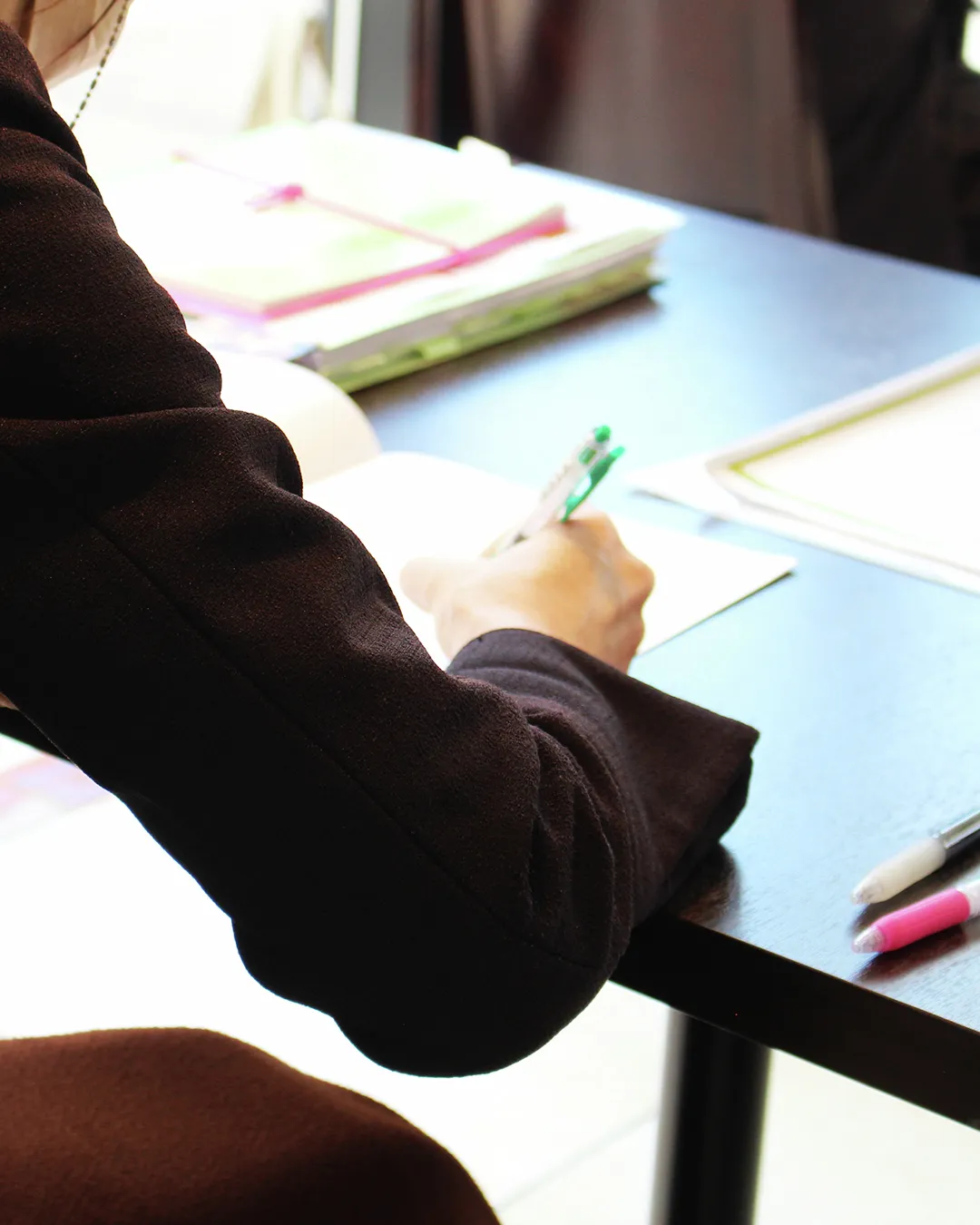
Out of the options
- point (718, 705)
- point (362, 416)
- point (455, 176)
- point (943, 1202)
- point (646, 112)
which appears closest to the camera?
point (718, 705)

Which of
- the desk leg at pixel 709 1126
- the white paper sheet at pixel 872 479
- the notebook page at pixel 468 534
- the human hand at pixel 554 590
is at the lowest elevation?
the desk leg at pixel 709 1126

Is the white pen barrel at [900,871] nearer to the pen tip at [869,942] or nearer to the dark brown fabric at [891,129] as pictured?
the pen tip at [869,942]

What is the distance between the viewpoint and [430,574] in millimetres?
767

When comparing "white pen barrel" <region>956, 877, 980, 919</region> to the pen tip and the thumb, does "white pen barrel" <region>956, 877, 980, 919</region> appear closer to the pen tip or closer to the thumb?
the pen tip

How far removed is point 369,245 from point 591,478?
533 mm

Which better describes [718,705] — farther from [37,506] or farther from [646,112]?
[646,112]

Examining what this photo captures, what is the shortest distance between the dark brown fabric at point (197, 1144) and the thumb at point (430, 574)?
0.21m

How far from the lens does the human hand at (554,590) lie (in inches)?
27.6

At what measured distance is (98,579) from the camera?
50 cm

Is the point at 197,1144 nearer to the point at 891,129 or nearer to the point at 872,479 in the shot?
the point at 872,479

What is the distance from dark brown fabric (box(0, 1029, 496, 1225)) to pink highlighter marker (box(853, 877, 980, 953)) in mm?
192

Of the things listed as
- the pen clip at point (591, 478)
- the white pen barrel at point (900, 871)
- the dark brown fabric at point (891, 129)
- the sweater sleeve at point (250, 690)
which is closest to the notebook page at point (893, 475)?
the pen clip at point (591, 478)

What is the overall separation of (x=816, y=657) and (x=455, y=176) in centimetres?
74

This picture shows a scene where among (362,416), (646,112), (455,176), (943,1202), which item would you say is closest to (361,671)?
(362,416)
